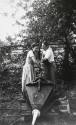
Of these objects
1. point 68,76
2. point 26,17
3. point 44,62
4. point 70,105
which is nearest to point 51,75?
point 44,62

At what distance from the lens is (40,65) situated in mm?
8906

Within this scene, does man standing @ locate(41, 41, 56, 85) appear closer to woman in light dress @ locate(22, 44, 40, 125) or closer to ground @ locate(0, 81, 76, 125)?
woman in light dress @ locate(22, 44, 40, 125)

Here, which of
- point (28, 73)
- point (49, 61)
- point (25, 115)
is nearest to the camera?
point (25, 115)

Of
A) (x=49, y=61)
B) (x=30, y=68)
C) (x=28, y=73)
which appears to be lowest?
(x=28, y=73)

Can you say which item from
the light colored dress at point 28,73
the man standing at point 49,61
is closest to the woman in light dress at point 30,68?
the light colored dress at point 28,73

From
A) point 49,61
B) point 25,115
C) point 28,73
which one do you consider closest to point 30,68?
point 28,73

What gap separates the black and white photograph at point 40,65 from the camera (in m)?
7.80

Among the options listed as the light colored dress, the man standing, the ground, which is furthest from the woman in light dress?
the ground

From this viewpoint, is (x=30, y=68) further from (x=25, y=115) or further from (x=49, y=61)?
(x=25, y=115)

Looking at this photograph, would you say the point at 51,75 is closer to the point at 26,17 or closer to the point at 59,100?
the point at 59,100

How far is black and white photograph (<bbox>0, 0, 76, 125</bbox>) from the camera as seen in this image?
7805 mm

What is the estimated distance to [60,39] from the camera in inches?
443

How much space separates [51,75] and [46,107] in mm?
1428

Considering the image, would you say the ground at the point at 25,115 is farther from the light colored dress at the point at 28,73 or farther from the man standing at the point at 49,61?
the man standing at the point at 49,61
